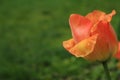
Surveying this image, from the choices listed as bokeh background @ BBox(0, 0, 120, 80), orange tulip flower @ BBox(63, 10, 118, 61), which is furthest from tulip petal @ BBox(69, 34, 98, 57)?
bokeh background @ BBox(0, 0, 120, 80)

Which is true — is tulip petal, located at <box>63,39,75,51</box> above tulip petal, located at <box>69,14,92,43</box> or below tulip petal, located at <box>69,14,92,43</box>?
below

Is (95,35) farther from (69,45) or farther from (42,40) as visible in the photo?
(42,40)

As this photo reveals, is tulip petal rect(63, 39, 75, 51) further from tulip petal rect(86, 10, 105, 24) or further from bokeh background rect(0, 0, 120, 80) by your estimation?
bokeh background rect(0, 0, 120, 80)

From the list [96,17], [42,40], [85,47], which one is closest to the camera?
[85,47]

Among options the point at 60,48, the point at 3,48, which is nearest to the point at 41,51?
the point at 60,48

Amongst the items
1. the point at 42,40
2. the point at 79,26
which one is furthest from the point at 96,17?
the point at 42,40

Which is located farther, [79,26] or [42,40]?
[42,40]
